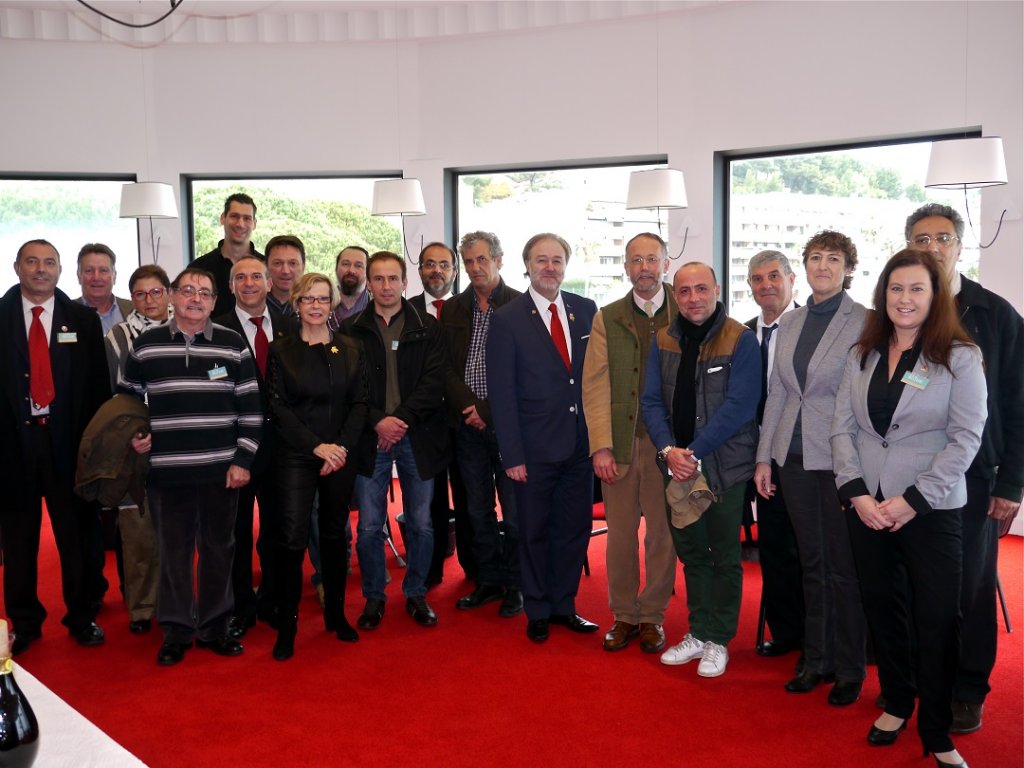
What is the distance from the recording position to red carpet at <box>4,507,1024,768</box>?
308 centimetres

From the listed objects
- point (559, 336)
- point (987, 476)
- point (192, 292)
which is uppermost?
point (192, 292)

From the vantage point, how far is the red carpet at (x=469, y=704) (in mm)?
3080

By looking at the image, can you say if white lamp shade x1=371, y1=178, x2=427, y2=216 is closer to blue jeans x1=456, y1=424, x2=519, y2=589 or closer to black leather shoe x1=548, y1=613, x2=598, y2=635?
blue jeans x1=456, y1=424, x2=519, y2=589

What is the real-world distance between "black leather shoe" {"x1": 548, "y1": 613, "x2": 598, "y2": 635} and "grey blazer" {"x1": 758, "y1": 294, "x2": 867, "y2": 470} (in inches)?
49.1

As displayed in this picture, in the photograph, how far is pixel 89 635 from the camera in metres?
4.14

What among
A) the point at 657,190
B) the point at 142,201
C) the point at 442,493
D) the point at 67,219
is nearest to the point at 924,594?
the point at 442,493

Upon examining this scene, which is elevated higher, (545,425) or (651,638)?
(545,425)

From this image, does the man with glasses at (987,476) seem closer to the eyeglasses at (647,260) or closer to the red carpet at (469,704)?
the red carpet at (469,704)

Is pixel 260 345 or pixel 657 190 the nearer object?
pixel 260 345

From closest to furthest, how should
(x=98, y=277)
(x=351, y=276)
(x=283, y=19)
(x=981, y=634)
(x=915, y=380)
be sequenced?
(x=915, y=380)
(x=981, y=634)
(x=98, y=277)
(x=351, y=276)
(x=283, y=19)

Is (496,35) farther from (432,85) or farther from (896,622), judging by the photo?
(896,622)

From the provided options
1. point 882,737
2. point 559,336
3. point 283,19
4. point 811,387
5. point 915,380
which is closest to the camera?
point 915,380

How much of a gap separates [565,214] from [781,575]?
15.0 ft

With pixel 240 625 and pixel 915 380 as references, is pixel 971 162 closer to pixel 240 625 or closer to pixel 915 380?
pixel 915 380
